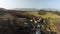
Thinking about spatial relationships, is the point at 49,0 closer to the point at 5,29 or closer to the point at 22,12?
the point at 22,12

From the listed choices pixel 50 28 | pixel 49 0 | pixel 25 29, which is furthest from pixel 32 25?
pixel 49 0

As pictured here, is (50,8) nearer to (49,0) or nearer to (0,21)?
(49,0)

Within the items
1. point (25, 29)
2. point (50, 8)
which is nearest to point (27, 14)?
point (25, 29)

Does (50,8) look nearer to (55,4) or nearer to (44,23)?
(55,4)

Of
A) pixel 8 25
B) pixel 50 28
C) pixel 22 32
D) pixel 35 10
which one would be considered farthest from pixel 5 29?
pixel 50 28

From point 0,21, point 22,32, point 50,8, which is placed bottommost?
point 22,32

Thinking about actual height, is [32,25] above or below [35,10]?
below

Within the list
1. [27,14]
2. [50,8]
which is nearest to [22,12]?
[27,14]

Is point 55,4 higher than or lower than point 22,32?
higher
